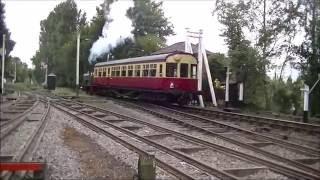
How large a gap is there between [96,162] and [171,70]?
14812mm

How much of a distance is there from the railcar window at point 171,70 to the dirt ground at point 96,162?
11858mm

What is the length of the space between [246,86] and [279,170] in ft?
61.9

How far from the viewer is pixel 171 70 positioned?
2350 cm

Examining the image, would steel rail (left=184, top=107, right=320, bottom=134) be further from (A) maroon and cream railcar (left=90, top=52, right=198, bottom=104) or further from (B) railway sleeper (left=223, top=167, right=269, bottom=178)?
(B) railway sleeper (left=223, top=167, right=269, bottom=178)

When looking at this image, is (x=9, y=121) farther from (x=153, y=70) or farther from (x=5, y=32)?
(x=153, y=70)

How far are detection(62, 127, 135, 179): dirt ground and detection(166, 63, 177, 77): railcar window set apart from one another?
11.9m

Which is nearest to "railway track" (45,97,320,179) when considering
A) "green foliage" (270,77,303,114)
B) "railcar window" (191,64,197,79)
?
"railcar window" (191,64,197,79)

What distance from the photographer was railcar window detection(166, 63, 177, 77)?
76.6 feet

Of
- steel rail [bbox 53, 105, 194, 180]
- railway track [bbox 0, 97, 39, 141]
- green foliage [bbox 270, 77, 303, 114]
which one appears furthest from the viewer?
green foliage [bbox 270, 77, 303, 114]

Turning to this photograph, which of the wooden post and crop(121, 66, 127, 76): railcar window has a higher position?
crop(121, 66, 127, 76): railcar window

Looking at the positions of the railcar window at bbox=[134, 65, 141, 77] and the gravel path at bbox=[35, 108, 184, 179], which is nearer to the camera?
the gravel path at bbox=[35, 108, 184, 179]

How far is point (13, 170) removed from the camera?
4.87 metres

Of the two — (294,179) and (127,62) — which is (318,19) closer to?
(127,62)

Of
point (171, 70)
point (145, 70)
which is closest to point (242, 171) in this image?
point (171, 70)
